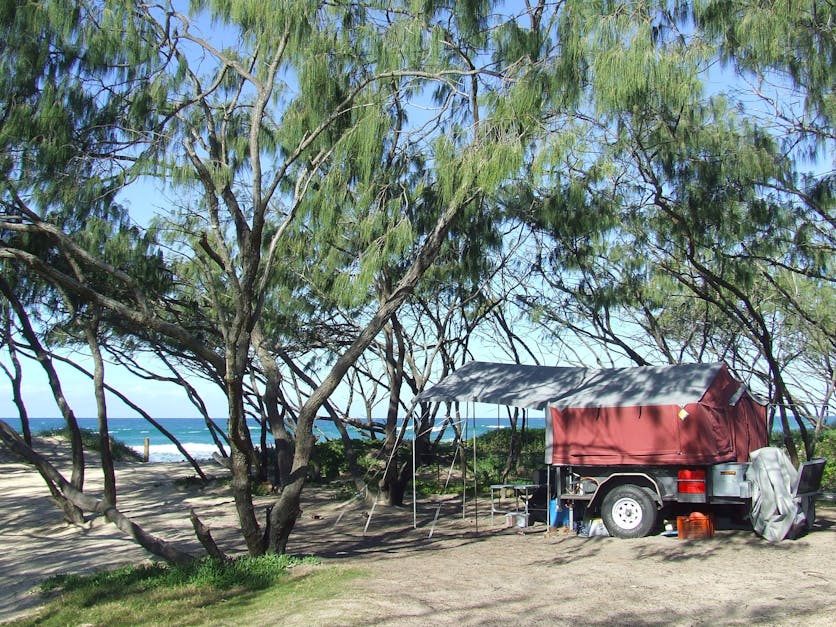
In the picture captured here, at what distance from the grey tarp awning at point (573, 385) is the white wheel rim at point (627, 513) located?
1.17m

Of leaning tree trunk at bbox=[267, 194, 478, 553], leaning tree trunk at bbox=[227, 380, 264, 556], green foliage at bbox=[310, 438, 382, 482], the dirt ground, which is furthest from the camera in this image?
green foliage at bbox=[310, 438, 382, 482]

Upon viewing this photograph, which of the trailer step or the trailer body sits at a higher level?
the trailer body

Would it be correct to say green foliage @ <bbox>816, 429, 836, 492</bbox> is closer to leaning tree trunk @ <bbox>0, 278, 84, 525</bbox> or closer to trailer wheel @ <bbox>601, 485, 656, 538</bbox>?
trailer wheel @ <bbox>601, 485, 656, 538</bbox>

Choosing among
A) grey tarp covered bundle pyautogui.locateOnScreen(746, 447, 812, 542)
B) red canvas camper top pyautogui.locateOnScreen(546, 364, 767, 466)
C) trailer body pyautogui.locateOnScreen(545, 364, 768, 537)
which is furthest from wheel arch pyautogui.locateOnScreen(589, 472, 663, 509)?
grey tarp covered bundle pyautogui.locateOnScreen(746, 447, 812, 542)

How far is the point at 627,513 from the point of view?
9484 millimetres

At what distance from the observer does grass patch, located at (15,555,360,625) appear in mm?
6070

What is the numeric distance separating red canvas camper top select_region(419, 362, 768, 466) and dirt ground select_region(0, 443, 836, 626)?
101 cm

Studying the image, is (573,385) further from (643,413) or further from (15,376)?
(15,376)

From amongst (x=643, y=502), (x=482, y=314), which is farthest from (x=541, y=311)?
(x=643, y=502)

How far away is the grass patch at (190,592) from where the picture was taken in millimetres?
6070

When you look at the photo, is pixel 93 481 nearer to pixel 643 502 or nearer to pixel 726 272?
pixel 643 502

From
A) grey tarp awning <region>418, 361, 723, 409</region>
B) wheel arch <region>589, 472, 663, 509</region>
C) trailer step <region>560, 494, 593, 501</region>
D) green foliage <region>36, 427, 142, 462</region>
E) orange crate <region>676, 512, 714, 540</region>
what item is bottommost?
orange crate <region>676, 512, 714, 540</region>

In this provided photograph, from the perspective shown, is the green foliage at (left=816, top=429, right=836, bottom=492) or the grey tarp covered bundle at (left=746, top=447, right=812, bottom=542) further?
the green foliage at (left=816, top=429, right=836, bottom=492)

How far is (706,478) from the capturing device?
361 inches
